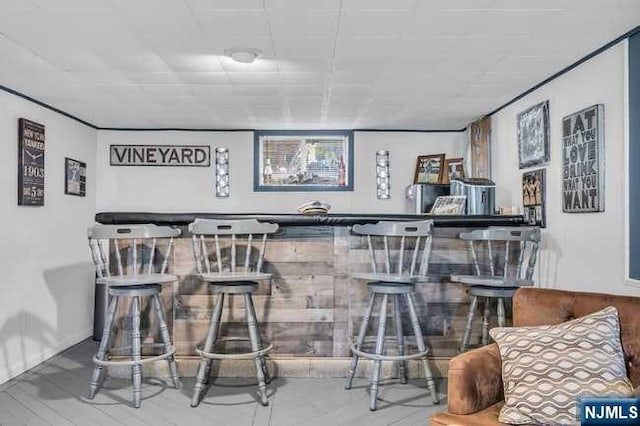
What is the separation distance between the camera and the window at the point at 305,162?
6219 millimetres

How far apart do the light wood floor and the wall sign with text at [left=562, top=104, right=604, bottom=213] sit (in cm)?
157

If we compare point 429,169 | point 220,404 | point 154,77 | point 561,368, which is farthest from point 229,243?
point 429,169

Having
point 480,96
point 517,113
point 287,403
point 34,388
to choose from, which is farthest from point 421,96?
point 34,388

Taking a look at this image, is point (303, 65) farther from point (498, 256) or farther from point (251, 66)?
point (498, 256)

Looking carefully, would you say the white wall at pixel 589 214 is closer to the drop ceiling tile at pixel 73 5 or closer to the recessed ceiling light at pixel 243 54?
the recessed ceiling light at pixel 243 54

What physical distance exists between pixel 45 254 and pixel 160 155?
1.91 m

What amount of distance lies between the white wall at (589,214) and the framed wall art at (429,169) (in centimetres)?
155

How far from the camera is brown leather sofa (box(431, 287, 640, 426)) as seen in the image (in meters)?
1.83

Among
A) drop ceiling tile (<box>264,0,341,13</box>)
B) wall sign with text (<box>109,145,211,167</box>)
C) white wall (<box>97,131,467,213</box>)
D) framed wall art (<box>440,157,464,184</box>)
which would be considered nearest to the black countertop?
drop ceiling tile (<box>264,0,341,13</box>)

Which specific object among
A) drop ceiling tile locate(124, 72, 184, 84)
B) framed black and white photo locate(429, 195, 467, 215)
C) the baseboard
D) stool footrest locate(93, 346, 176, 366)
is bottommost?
the baseboard

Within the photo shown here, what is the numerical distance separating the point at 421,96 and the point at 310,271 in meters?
1.90

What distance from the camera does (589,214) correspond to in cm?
338

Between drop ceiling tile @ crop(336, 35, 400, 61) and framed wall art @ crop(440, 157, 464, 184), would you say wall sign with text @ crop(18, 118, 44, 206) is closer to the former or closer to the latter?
drop ceiling tile @ crop(336, 35, 400, 61)

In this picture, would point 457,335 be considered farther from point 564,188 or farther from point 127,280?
point 127,280
